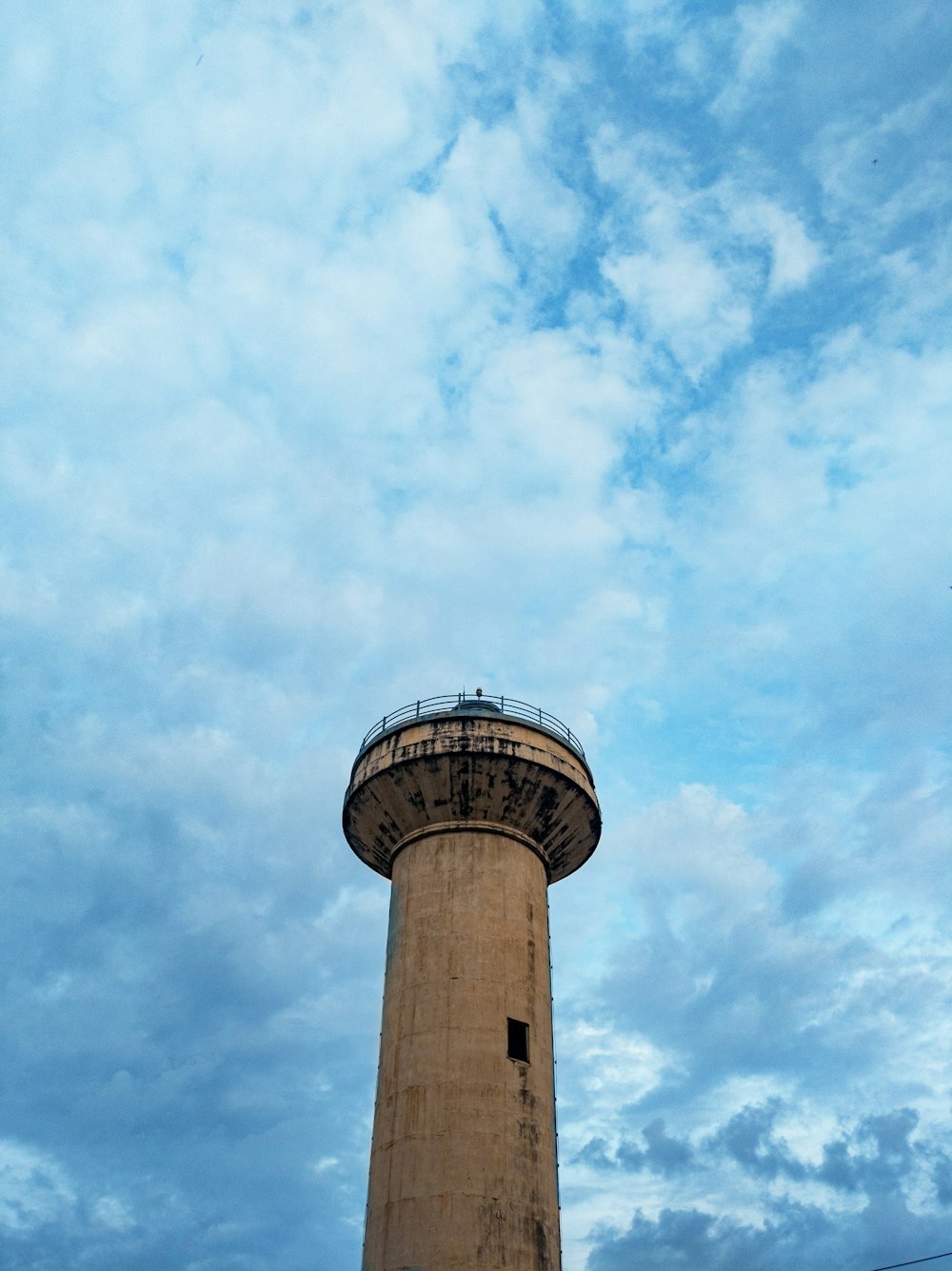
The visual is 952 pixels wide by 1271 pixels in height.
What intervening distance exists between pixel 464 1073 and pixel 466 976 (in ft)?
7.20

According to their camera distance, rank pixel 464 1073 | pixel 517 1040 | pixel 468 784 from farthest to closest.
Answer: pixel 468 784 < pixel 517 1040 < pixel 464 1073

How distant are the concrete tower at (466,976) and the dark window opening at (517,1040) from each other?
0.03 metres

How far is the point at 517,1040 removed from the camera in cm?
2434

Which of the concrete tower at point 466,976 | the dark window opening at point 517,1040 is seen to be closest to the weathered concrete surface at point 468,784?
the concrete tower at point 466,976

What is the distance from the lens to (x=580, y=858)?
29.8 metres

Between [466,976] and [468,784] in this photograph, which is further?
[468,784]

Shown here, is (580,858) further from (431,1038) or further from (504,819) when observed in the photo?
(431,1038)

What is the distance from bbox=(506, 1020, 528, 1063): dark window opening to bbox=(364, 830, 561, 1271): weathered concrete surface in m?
0.13

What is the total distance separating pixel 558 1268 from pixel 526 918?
7552 mm

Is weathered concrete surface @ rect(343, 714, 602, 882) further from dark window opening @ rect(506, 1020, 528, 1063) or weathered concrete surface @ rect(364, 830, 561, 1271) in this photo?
dark window opening @ rect(506, 1020, 528, 1063)

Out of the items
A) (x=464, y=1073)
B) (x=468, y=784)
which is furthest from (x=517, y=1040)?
(x=468, y=784)

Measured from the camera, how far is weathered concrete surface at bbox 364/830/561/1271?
21.7 meters

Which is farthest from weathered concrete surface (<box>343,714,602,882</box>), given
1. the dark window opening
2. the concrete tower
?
the dark window opening

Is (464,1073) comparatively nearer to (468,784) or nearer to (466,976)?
(466,976)
